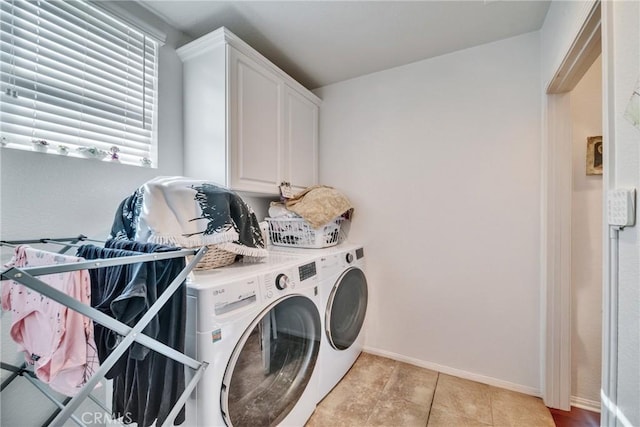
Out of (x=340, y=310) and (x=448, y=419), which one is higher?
(x=340, y=310)

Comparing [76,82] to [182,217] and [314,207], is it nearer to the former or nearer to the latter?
[182,217]

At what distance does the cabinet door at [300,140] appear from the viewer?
75.7 inches

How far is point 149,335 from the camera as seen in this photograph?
781 mm

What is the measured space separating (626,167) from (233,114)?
1.60 metres

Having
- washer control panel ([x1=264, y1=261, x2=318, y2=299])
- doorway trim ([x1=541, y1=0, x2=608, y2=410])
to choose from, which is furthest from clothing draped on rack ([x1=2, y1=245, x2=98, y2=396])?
doorway trim ([x1=541, y1=0, x2=608, y2=410])

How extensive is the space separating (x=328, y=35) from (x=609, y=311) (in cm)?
187

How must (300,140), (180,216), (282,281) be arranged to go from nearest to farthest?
(180,216), (282,281), (300,140)

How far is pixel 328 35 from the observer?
1.65 metres

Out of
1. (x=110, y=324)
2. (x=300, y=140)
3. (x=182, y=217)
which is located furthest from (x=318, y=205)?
(x=110, y=324)

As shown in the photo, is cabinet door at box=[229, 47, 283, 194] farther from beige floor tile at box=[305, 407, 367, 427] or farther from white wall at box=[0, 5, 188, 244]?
beige floor tile at box=[305, 407, 367, 427]

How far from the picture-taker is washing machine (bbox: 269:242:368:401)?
4.73ft

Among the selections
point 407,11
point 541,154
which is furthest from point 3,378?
point 541,154

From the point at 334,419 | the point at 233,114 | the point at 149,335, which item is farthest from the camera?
the point at 233,114

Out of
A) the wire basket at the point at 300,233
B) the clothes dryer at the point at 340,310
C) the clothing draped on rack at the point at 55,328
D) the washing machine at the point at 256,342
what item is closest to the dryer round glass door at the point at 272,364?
the washing machine at the point at 256,342
